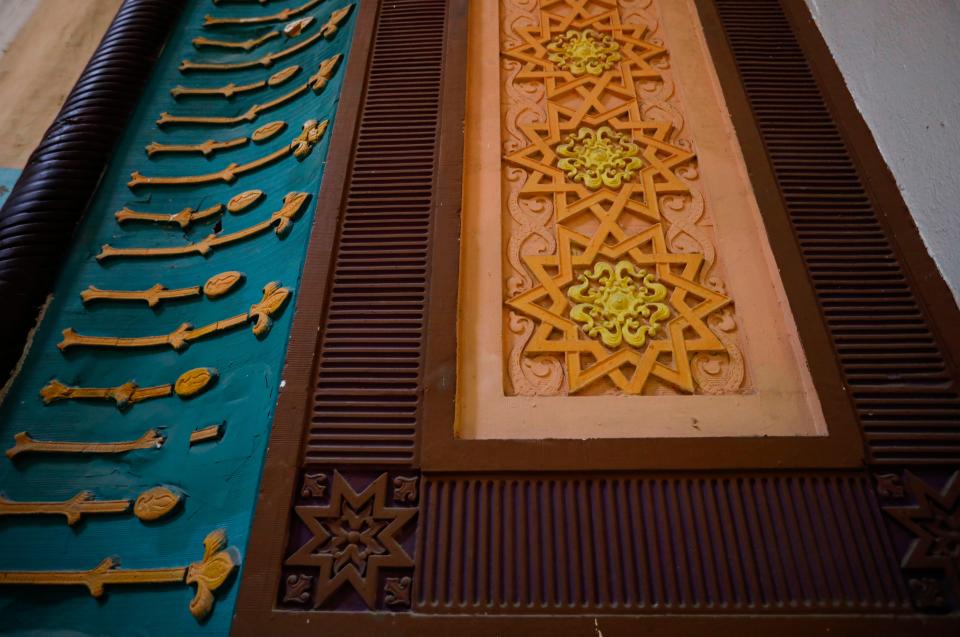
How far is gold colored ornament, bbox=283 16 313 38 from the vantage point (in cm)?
311

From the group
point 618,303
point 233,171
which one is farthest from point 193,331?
point 618,303

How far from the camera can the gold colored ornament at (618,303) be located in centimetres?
187

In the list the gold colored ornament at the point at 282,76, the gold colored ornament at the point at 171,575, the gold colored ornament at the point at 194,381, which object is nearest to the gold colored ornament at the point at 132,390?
the gold colored ornament at the point at 194,381

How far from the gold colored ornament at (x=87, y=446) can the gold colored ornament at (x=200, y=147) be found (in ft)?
4.29

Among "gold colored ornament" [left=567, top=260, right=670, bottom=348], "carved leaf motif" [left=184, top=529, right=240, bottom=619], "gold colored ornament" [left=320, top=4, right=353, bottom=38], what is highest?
"gold colored ornament" [left=320, top=4, right=353, bottom=38]

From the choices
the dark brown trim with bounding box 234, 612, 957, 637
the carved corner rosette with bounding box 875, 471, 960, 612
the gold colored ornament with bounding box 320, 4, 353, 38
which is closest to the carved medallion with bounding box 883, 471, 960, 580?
the carved corner rosette with bounding box 875, 471, 960, 612

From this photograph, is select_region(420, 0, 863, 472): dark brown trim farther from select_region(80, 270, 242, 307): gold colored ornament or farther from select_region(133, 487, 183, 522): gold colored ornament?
select_region(80, 270, 242, 307): gold colored ornament

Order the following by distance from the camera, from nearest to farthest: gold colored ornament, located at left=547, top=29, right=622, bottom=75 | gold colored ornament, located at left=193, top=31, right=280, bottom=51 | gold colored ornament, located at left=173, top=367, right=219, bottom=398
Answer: gold colored ornament, located at left=173, top=367, right=219, bottom=398
gold colored ornament, located at left=547, top=29, right=622, bottom=75
gold colored ornament, located at left=193, top=31, right=280, bottom=51

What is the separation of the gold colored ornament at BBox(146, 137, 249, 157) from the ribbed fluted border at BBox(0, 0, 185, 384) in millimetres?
158

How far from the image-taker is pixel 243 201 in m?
2.42

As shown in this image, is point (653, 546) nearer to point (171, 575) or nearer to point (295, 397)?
point (295, 397)

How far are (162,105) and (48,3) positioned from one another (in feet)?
4.61

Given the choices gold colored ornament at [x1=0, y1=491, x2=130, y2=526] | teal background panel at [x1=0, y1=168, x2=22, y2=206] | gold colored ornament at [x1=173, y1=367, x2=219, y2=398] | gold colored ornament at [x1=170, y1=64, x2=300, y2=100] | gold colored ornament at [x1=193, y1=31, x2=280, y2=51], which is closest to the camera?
gold colored ornament at [x1=0, y1=491, x2=130, y2=526]

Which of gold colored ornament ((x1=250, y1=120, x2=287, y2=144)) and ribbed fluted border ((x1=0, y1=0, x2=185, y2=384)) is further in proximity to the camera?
gold colored ornament ((x1=250, y1=120, x2=287, y2=144))
